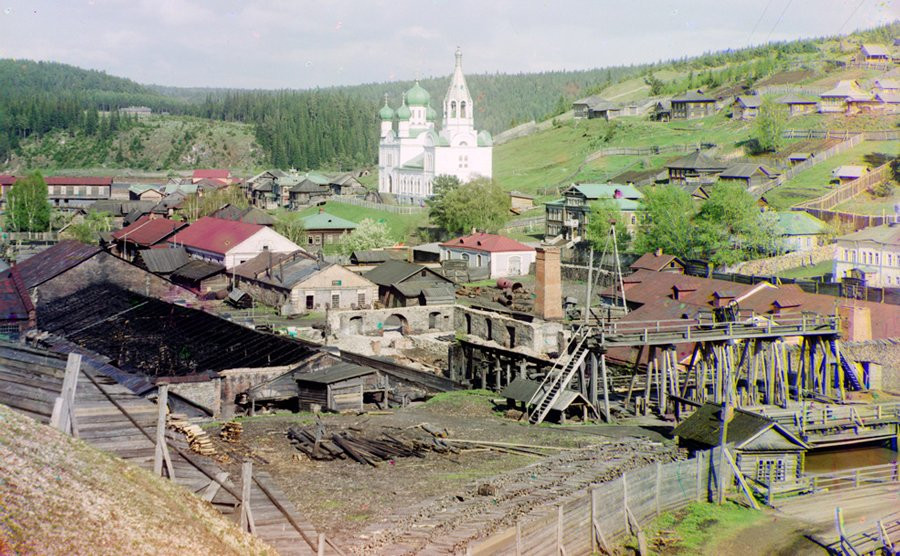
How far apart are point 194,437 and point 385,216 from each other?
74.0 m

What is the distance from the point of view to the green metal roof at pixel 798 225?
217 ft

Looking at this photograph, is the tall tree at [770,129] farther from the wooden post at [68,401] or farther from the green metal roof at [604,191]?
the wooden post at [68,401]

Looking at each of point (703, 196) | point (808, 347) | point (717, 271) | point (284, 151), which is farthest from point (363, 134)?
point (808, 347)

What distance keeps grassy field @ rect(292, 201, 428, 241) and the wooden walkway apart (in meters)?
69.0

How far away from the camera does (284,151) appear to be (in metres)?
175

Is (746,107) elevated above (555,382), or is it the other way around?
(746,107)

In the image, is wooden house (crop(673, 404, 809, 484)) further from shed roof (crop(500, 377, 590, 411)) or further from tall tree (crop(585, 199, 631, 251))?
tall tree (crop(585, 199, 631, 251))

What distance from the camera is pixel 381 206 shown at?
330ft

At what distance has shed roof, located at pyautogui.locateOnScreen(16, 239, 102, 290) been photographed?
174 feet

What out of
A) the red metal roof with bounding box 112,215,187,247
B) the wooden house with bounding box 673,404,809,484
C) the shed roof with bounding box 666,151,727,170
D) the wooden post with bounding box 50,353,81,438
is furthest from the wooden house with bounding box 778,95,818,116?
the wooden post with bounding box 50,353,81,438

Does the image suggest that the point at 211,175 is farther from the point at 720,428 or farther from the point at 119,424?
the point at 119,424

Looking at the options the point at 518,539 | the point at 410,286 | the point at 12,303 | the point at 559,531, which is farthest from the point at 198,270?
the point at 518,539

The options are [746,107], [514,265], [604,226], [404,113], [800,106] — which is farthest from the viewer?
[746,107]

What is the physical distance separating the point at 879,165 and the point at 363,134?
110008 mm
